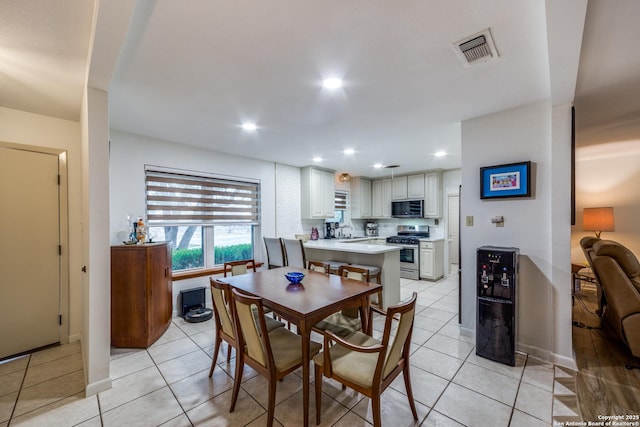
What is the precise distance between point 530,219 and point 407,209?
3.82m

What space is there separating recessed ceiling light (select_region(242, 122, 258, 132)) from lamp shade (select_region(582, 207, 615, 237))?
19.6 feet

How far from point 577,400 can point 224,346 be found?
3082 millimetres

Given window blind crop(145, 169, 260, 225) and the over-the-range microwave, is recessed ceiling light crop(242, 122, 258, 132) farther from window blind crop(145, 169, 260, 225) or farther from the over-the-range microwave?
the over-the-range microwave

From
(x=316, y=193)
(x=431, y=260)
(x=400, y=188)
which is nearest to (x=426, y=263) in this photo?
(x=431, y=260)

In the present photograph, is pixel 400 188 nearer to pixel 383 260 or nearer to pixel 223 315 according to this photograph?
pixel 383 260

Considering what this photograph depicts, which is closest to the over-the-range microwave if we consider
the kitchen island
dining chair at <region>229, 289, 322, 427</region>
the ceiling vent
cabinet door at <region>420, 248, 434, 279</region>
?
cabinet door at <region>420, 248, 434, 279</region>

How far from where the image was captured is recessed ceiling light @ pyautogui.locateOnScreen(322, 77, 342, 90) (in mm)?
2076

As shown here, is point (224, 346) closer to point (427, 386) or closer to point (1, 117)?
point (427, 386)

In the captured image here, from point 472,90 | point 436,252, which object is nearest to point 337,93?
point 472,90

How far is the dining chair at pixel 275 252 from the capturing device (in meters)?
4.28

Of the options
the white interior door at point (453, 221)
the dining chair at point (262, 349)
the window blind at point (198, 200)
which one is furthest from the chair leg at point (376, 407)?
the white interior door at point (453, 221)

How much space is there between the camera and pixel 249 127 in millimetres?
3176

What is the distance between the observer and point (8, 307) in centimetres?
261

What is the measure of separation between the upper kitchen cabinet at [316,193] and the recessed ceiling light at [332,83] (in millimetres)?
3236
